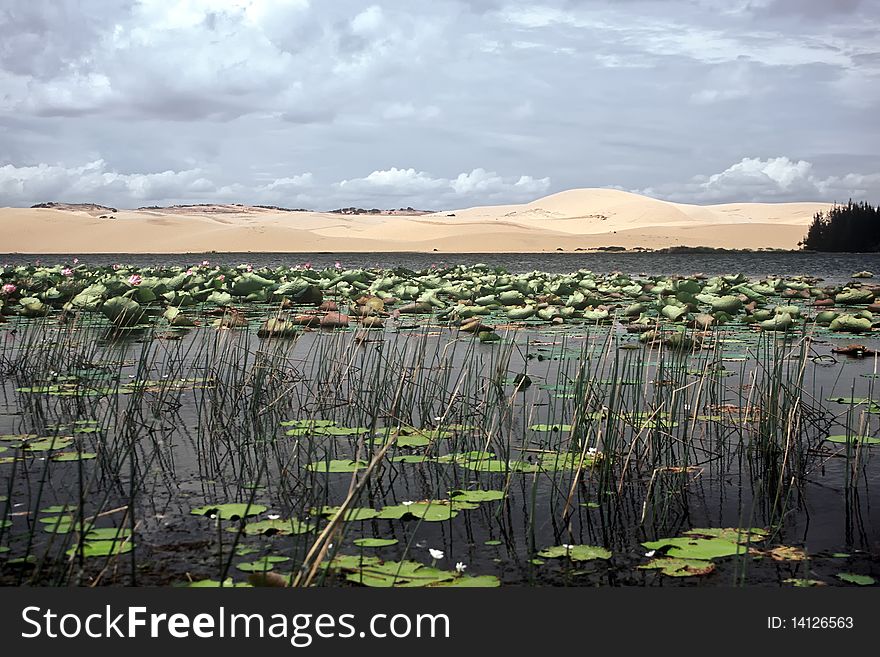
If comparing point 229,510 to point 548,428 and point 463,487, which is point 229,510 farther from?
point 548,428

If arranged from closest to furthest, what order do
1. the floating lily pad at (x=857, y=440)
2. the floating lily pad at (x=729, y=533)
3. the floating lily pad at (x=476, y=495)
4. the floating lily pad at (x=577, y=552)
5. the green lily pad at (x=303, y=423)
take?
the floating lily pad at (x=577, y=552)
the floating lily pad at (x=729, y=533)
the floating lily pad at (x=476, y=495)
the floating lily pad at (x=857, y=440)
the green lily pad at (x=303, y=423)

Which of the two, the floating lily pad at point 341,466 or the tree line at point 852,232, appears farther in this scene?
the tree line at point 852,232

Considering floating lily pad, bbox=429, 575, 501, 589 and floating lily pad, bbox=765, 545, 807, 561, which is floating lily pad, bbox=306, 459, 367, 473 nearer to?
floating lily pad, bbox=429, 575, 501, 589

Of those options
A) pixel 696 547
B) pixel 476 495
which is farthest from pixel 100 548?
pixel 696 547

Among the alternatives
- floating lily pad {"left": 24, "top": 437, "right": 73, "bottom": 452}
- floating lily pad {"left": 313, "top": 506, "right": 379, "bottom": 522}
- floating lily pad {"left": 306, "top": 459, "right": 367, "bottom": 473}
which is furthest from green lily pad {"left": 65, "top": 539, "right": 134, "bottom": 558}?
floating lily pad {"left": 24, "top": 437, "right": 73, "bottom": 452}

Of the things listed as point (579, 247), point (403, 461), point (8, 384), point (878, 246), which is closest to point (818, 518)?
point (403, 461)

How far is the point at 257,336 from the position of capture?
28.0 feet

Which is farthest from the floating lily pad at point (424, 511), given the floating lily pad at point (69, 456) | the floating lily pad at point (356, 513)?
the floating lily pad at point (69, 456)

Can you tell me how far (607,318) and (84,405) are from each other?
6222 millimetres

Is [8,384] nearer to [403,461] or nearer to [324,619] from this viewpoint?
[403,461]

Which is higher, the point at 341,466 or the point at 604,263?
the point at 604,263

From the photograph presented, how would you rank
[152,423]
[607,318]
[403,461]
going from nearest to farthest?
[403,461], [152,423], [607,318]

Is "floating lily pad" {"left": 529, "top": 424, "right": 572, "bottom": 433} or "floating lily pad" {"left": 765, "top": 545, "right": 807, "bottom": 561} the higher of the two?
"floating lily pad" {"left": 529, "top": 424, "right": 572, "bottom": 433}

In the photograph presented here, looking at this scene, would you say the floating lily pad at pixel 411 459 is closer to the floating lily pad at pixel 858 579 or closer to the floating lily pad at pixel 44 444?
the floating lily pad at pixel 44 444
